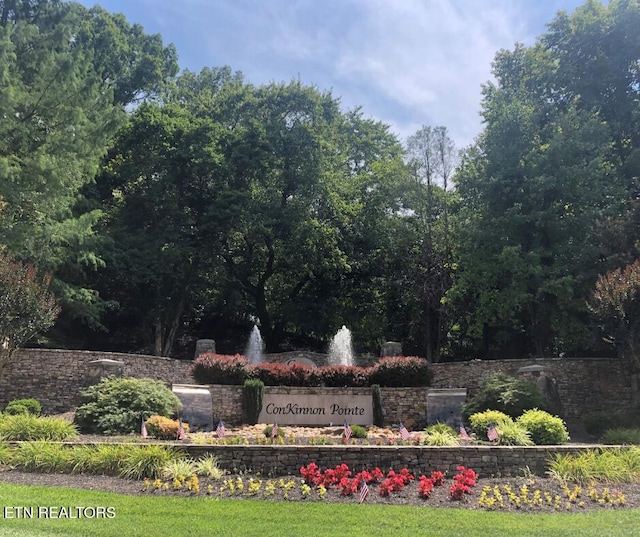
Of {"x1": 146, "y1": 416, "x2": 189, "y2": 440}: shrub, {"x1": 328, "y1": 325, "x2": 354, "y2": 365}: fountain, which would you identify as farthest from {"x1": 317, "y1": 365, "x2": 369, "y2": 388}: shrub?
{"x1": 328, "y1": 325, "x2": 354, "y2": 365}: fountain

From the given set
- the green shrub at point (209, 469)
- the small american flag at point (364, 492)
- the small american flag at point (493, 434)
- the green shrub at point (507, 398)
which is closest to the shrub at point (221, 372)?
the green shrub at point (507, 398)

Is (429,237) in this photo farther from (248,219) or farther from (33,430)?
(33,430)

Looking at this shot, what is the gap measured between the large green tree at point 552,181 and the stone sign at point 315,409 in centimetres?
717

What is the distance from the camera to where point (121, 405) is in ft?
41.4

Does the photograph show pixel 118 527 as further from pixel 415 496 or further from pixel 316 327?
pixel 316 327

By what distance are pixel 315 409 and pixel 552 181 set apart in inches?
442

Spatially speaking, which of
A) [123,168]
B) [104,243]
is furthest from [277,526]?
[123,168]

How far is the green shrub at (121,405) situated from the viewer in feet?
39.5

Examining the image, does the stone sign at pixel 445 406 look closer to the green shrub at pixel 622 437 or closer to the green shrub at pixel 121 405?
the green shrub at pixel 622 437

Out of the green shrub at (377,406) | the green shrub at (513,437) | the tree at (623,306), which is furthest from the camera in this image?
the green shrub at (377,406)

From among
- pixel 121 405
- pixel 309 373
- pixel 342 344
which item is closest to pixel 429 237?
pixel 342 344

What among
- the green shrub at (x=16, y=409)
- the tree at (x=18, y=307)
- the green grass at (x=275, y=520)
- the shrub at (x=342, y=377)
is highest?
the tree at (x=18, y=307)

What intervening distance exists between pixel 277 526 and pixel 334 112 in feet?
88.7

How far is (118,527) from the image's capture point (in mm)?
5723
